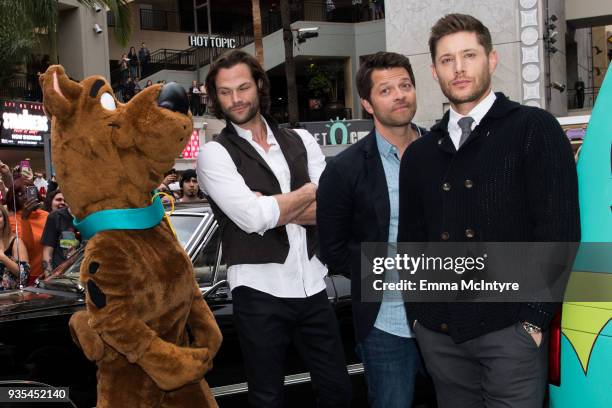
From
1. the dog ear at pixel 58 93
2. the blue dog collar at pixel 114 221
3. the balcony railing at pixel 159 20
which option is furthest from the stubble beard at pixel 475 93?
the balcony railing at pixel 159 20

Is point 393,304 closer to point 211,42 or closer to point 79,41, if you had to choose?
point 79,41

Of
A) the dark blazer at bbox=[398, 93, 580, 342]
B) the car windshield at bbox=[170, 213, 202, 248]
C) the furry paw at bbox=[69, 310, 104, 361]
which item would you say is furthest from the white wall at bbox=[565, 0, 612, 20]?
the furry paw at bbox=[69, 310, 104, 361]

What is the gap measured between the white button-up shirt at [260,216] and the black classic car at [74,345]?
3.22ft

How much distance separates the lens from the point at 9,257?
19.3 feet

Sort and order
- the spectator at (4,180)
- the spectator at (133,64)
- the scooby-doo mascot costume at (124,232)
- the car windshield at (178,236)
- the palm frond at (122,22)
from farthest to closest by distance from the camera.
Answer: the spectator at (133,64) < the palm frond at (122,22) < the spectator at (4,180) < the car windshield at (178,236) < the scooby-doo mascot costume at (124,232)

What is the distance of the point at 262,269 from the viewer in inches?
122

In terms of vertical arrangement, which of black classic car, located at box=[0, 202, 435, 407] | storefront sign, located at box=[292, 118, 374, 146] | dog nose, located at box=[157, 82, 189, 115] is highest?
storefront sign, located at box=[292, 118, 374, 146]

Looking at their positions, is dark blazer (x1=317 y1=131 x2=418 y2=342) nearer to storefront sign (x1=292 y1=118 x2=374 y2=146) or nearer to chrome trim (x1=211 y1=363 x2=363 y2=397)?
chrome trim (x1=211 y1=363 x2=363 y2=397)

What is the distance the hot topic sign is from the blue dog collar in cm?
2004

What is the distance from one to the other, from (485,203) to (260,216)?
1.01 m

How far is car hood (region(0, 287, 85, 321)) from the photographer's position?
3.74m

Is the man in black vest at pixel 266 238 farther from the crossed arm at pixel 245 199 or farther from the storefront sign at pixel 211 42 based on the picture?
the storefront sign at pixel 211 42

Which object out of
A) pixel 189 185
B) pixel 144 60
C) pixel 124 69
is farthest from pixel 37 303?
pixel 144 60

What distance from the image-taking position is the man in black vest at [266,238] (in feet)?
10.0
